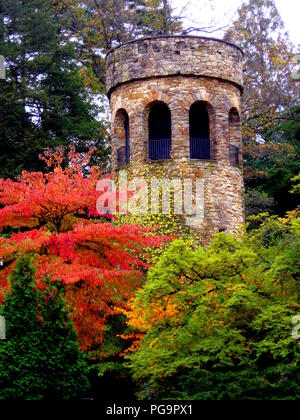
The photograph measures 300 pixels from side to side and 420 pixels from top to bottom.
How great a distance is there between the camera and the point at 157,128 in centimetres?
2433

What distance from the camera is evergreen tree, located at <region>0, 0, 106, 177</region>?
27.3m

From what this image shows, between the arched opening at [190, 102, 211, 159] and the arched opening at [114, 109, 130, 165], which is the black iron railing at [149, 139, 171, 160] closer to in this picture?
the arched opening at [190, 102, 211, 159]

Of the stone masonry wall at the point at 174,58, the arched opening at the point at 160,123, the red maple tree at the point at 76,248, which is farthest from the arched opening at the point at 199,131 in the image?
the red maple tree at the point at 76,248

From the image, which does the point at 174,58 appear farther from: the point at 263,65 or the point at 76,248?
the point at 263,65

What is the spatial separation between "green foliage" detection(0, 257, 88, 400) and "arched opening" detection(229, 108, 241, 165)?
9757mm

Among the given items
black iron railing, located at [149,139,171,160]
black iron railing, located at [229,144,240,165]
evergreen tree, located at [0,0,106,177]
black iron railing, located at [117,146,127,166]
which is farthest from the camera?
evergreen tree, located at [0,0,106,177]

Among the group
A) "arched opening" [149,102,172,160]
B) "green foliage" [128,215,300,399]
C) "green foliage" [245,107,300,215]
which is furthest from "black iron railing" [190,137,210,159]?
"green foliage" [245,107,300,215]

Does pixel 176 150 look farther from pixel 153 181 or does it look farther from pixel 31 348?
pixel 31 348

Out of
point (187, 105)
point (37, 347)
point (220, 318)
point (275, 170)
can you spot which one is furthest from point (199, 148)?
point (275, 170)

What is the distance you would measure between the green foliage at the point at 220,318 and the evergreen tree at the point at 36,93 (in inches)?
508

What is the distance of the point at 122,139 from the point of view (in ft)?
79.0

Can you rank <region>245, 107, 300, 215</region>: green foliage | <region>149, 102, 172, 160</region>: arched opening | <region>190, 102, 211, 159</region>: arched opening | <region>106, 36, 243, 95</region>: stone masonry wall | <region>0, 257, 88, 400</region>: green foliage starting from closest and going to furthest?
<region>0, 257, 88, 400</region>: green foliage → <region>106, 36, 243, 95</region>: stone masonry wall → <region>190, 102, 211, 159</region>: arched opening → <region>149, 102, 172, 160</region>: arched opening → <region>245, 107, 300, 215</region>: green foliage

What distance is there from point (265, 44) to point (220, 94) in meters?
16.4

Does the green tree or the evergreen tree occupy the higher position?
the green tree
